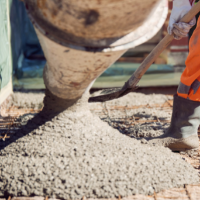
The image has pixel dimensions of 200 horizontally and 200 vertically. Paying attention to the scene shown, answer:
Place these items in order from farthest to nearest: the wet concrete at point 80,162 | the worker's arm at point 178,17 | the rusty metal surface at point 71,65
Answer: the worker's arm at point 178,17 < the wet concrete at point 80,162 < the rusty metal surface at point 71,65

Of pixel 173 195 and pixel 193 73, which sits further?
pixel 193 73

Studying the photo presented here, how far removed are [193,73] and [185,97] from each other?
0.21 m

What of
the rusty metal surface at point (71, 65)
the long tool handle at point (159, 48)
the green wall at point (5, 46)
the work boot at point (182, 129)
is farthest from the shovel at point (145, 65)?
the green wall at point (5, 46)

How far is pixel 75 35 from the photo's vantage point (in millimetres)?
1210

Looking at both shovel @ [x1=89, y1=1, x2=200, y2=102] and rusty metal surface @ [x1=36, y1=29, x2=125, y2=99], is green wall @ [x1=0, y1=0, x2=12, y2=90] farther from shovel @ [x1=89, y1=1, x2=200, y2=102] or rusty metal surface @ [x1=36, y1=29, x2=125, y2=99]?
rusty metal surface @ [x1=36, y1=29, x2=125, y2=99]

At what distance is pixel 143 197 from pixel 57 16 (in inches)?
43.7

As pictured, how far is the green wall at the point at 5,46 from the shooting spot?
2863mm

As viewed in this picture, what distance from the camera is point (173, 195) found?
5.20ft

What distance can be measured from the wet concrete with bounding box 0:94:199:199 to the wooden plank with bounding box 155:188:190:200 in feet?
0.12

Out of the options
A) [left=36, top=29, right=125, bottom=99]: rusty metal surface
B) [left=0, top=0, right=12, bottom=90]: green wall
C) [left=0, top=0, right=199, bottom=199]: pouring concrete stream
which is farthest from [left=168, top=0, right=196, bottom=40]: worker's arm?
[left=0, top=0, right=12, bottom=90]: green wall

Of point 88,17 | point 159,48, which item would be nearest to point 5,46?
point 159,48

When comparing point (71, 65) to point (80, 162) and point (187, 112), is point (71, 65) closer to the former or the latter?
point (80, 162)

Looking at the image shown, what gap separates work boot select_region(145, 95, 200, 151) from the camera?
211 centimetres

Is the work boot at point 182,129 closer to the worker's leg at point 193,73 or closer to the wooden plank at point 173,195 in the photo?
the worker's leg at point 193,73
